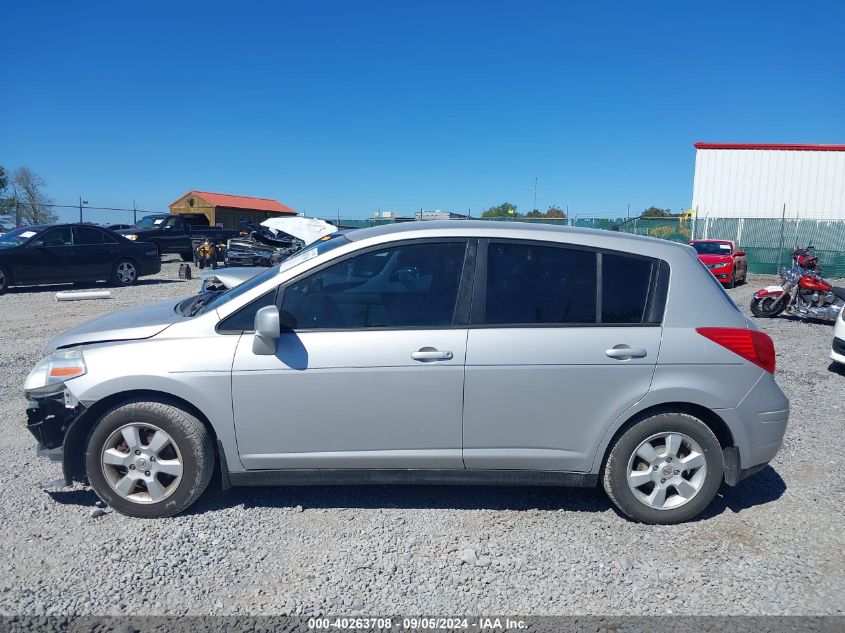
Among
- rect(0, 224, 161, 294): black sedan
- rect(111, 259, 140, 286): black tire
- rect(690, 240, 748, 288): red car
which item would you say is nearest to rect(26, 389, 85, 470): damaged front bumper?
rect(0, 224, 161, 294): black sedan

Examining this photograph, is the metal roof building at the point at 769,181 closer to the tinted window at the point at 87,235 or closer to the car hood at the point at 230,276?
the tinted window at the point at 87,235

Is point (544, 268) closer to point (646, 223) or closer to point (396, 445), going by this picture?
point (396, 445)

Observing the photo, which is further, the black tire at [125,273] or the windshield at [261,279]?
the black tire at [125,273]

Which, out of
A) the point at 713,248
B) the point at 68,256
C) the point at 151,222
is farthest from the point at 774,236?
the point at 68,256

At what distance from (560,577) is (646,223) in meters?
28.0

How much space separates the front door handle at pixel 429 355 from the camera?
3.65m

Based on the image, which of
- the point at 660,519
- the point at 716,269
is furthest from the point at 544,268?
the point at 716,269

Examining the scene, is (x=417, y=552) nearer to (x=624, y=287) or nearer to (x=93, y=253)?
(x=624, y=287)

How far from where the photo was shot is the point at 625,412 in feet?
12.3

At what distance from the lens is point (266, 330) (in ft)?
11.5

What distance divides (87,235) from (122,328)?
41.6 ft

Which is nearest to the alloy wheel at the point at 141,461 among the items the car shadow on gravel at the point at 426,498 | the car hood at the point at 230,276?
the car shadow on gravel at the point at 426,498

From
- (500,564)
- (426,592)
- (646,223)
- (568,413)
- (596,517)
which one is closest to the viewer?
(426,592)

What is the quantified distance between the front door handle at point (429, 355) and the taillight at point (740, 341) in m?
1.48
